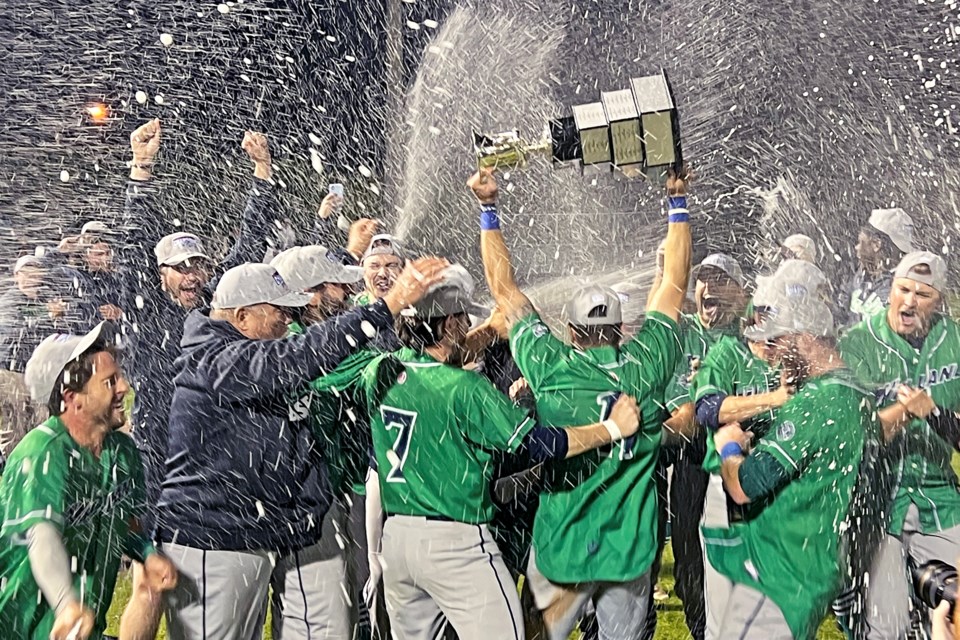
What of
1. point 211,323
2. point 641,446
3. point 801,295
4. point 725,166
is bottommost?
point 725,166

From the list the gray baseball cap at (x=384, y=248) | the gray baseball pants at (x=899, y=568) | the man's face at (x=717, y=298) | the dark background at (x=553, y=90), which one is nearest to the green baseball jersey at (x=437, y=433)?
the gray baseball cap at (x=384, y=248)

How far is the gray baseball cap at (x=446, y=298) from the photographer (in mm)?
2848

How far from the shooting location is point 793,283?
308cm

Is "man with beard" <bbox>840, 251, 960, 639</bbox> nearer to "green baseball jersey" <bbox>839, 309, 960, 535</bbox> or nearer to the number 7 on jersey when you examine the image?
"green baseball jersey" <bbox>839, 309, 960, 535</bbox>

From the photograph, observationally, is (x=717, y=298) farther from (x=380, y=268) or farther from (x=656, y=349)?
(x=380, y=268)

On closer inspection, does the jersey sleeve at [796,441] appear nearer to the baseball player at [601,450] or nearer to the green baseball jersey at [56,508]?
the baseball player at [601,450]

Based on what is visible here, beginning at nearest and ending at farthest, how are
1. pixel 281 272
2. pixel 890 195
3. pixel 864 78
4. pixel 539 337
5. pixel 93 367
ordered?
pixel 93 367 → pixel 539 337 → pixel 281 272 → pixel 890 195 → pixel 864 78

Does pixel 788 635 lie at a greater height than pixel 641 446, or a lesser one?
lesser

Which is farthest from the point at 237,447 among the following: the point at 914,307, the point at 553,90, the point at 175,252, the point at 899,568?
the point at 553,90

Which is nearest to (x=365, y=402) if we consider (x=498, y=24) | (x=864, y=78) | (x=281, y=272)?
(x=281, y=272)

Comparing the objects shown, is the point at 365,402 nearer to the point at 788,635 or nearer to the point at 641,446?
the point at 641,446

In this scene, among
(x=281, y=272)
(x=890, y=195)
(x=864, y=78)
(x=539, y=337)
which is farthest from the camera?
(x=864, y=78)

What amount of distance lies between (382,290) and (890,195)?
504cm

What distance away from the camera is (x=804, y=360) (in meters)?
2.99
